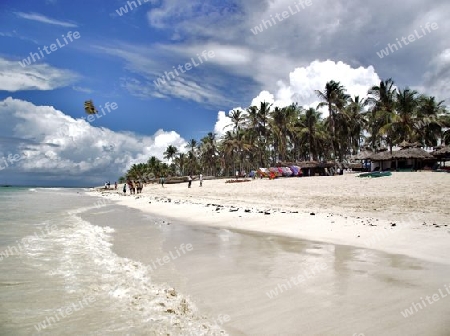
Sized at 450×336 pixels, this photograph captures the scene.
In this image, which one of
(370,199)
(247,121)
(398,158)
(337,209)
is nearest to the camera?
(337,209)

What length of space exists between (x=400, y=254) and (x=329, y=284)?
3181 millimetres

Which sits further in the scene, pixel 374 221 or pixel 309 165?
pixel 309 165

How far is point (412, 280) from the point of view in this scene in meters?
5.61

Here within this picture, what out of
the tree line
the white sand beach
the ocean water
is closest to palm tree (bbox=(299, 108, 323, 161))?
the tree line

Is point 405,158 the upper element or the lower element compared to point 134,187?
upper

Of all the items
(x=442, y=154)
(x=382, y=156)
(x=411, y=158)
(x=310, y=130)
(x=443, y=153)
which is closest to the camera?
(x=443, y=153)

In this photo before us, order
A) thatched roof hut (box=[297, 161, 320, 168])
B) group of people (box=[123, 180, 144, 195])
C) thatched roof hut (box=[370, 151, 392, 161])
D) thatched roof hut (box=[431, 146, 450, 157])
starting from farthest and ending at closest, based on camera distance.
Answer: thatched roof hut (box=[297, 161, 320, 168]) < group of people (box=[123, 180, 144, 195]) < thatched roof hut (box=[370, 151, 392, 161]) < thatched roof hut (box=[431, 146, 450, 157])

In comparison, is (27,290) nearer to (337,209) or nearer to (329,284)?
(329,284)

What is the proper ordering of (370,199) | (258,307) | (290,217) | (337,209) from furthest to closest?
(370,199)
(337,209)
(290,217)
(258,307)

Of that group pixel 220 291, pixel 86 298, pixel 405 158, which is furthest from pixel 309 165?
pixel 86 298

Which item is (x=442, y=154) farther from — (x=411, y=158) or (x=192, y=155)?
(x=192, y=155)

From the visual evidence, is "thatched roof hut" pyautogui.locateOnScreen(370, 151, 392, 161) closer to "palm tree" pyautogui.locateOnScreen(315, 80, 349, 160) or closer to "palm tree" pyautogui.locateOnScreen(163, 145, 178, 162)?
"palm tree" pyautogui.locateOnScreen(315, 80, 349, 160)

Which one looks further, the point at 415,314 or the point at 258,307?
the point at 258,307

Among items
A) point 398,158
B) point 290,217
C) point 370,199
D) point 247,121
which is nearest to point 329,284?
point 290,217
